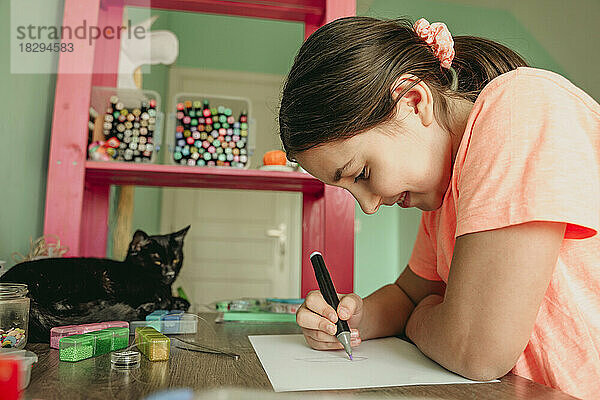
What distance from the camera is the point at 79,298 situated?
0.68 meters

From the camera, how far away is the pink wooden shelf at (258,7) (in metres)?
1.21

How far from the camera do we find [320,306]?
674mm

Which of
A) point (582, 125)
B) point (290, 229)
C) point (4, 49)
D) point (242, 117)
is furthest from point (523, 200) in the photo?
point (290, 229)

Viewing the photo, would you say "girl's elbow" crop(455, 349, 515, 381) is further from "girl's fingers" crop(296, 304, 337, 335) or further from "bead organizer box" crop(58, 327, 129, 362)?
"bead organizer box" crop(58, 327, 129, 362)

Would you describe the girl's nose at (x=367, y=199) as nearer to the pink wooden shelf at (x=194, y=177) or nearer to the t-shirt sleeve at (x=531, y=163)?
the t-shirt sleeve at (x=531, y=163)

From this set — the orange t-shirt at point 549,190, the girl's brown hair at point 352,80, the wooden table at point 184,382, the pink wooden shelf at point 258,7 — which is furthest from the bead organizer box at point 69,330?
the pink wooden shelf at point 258,7

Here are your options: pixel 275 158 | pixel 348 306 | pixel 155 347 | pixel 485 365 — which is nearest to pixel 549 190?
pixel 485 365

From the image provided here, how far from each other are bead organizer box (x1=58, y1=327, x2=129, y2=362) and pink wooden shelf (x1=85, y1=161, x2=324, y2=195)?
0.51m

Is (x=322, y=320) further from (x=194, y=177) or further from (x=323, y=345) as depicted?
(x=194, y=177)

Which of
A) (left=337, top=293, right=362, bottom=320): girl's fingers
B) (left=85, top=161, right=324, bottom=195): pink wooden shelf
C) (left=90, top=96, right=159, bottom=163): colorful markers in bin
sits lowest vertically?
(left=337, top=293, right=362, bottom=320): girl's fingers

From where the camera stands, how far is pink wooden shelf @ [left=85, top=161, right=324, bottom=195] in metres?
1.06

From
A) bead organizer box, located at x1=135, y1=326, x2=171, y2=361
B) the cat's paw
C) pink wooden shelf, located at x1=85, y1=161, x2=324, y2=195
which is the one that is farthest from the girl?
pink wooden shelf, located at x1=85, y1=161, x2=324, y2=195

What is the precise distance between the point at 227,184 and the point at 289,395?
84 centimetres

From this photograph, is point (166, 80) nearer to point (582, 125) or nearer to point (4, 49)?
point (4, 49)
